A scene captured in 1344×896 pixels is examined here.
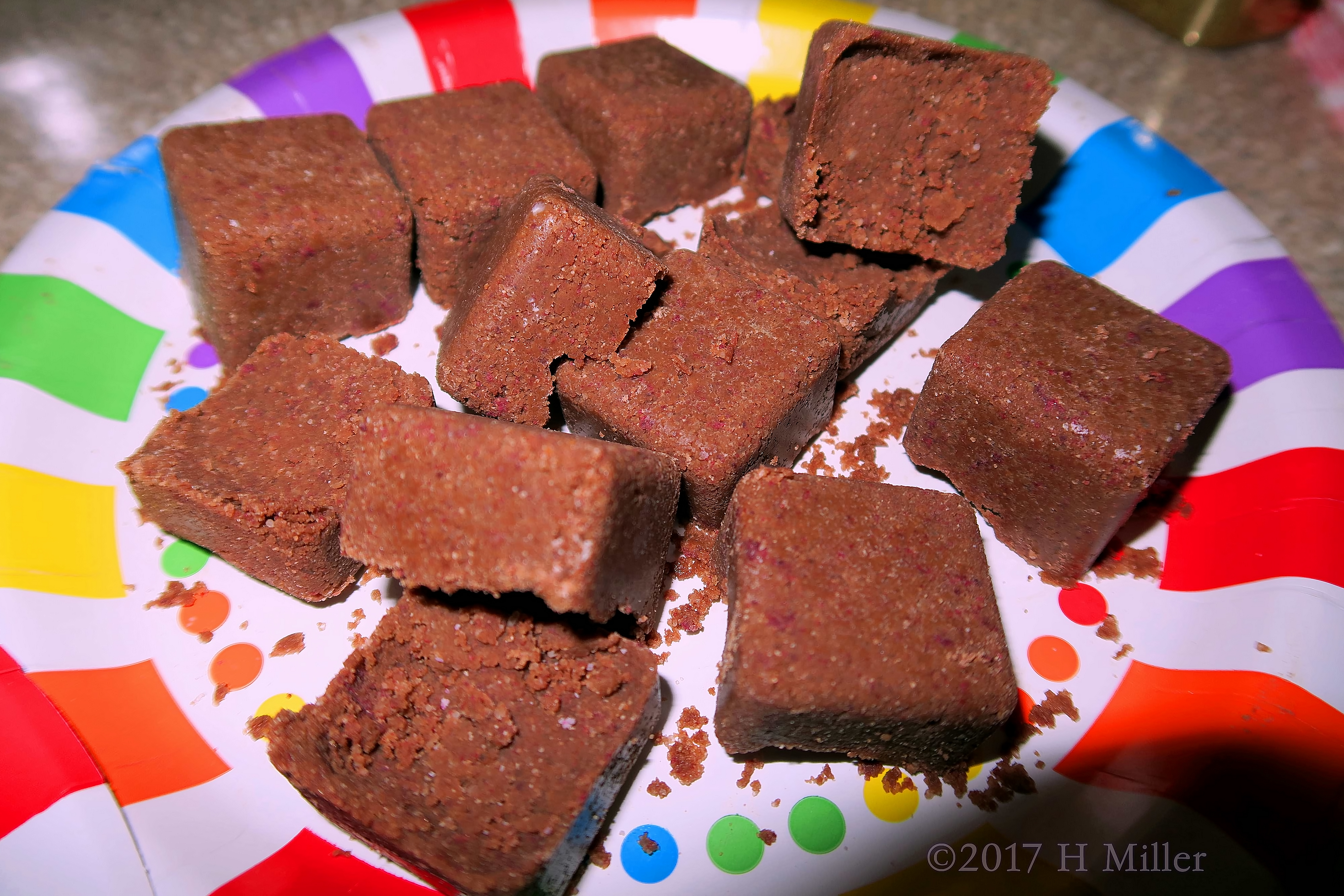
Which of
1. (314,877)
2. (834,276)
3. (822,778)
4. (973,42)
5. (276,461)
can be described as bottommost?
(314,877)

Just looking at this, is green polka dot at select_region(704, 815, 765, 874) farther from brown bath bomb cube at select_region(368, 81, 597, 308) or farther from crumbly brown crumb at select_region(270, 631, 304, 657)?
brown bath bomb cube at select_region(368, 81, 597, 308)

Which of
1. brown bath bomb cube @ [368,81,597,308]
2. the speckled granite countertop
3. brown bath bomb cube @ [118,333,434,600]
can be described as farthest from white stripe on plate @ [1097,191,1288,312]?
brown bath bomb cube @ [118,333,434,600]

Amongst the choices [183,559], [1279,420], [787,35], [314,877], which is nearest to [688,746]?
[314,877]

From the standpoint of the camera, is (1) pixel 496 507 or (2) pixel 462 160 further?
(2) pixel 462 160

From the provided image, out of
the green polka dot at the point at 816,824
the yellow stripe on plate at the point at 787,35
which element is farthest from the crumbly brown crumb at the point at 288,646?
the yellow stripe on plate at the point at 787,35

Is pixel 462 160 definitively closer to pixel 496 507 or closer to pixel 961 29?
pixel 496 507
